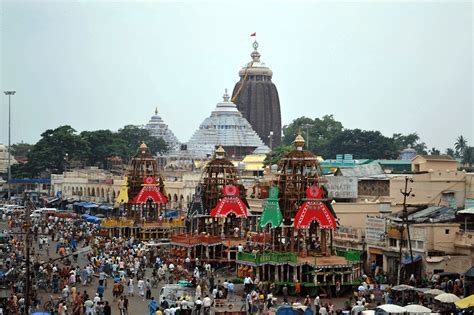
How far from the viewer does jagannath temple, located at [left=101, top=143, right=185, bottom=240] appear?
69.9m

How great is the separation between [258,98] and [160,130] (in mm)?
16062

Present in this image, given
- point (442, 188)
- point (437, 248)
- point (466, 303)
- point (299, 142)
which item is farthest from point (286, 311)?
point (442, 188)

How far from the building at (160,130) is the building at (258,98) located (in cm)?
1164

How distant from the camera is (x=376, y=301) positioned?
136ft

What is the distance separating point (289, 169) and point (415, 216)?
26.2 feet

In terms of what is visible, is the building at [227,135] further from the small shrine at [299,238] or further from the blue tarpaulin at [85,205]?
the small shrine at [299,238]

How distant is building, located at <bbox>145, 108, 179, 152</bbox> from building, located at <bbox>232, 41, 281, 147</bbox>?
38.2 ft

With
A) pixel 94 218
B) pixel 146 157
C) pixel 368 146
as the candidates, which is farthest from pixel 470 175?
pixel 368 146

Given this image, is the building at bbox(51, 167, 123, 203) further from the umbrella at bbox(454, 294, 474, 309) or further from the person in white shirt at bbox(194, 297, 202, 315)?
the umbrella at bbox(454, 294, 474, 309)

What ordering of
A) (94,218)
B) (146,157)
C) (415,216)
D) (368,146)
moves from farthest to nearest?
(368,146) → (94,218) → (146,157) → (415,216)

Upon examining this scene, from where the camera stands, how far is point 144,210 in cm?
7319

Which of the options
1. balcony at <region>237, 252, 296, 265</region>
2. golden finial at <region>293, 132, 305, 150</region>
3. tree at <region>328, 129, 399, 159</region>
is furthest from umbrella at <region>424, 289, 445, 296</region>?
tree at <region>328, 129, 399, 159</region>

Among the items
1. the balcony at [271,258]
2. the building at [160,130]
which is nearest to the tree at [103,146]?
the building at [160,130]

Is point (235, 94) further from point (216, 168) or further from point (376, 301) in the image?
point (376, 301)
